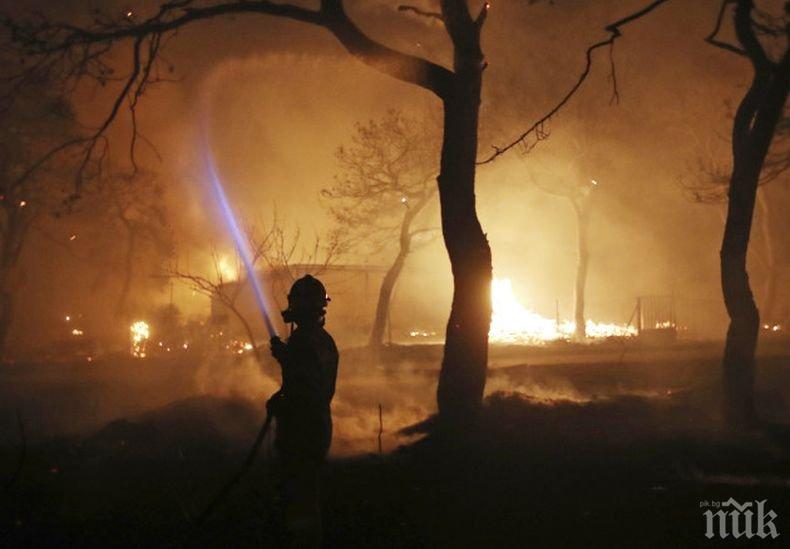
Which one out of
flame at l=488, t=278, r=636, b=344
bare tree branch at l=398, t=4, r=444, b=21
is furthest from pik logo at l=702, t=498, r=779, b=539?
flame at l=488, t=278, r=636, b=344

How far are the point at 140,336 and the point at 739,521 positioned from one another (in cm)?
3313

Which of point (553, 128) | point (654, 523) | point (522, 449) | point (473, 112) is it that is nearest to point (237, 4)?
point (473, 112)

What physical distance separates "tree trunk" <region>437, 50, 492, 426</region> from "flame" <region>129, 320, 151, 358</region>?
26029 mm

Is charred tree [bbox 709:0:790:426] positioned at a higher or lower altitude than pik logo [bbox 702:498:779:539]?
higher

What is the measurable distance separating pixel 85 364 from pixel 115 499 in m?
25.0

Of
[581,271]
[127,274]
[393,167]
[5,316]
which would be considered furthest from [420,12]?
[127,274]

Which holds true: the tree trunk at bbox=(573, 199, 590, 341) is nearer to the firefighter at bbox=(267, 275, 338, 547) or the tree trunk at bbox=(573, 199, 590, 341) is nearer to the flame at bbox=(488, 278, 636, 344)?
the flame at bbox=(488, 278, 636, 344)

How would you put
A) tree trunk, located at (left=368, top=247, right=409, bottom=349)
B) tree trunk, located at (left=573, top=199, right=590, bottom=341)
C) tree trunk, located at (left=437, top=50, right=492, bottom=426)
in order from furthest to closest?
tree trunk, located at (left=573, top=199, right=590, bottom=341) → tree trunk, located at (left=368, top=247, right=409, bottom=349) → tree trunk, located at (left=437, top=50, right=492, bottom=426)

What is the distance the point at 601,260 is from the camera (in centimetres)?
4672

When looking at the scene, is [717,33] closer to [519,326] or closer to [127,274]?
[519,326]

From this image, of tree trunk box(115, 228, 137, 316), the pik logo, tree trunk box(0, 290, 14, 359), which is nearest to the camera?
the pik logo

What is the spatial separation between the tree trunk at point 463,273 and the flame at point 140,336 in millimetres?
26029

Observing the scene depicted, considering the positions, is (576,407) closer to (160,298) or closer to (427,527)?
(427,527)

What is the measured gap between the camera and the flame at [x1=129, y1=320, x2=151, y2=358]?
1364 inches
